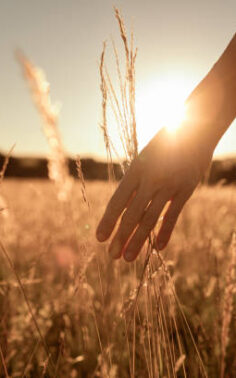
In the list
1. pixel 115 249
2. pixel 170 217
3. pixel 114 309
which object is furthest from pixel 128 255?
pixel 114 309

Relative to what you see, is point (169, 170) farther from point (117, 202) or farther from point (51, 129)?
point (51, 129)

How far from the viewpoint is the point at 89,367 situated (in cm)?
196

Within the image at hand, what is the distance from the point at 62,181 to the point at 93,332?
3.93ft

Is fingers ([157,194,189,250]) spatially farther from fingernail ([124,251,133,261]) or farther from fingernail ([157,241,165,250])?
fingernail ([124,251,133,261])

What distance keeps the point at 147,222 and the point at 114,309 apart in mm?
1125

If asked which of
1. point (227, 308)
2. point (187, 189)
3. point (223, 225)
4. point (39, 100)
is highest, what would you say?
point (39, 100)

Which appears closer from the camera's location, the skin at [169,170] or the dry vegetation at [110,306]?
the skin at [169,170]

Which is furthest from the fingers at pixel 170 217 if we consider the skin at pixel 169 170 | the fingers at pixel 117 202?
the fingers at pixel 117 202

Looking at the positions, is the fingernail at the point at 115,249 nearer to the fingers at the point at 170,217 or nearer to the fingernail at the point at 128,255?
the fingernail at the point at 128,255

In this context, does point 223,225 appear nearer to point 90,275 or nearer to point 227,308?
point 90,275

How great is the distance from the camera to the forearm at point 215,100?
1.07 meters

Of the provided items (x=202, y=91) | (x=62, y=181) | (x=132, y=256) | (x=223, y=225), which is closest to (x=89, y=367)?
(x=62, y=181)

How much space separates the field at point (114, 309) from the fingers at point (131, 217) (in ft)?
0.61

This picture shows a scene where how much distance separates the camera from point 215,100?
108 cm
